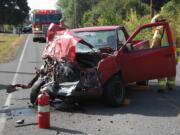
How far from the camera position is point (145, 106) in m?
10.4

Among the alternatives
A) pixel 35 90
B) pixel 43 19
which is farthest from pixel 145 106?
pixel 43 19

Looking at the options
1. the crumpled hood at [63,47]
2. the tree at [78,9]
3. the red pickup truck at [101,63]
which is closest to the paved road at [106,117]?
the red pickup truck at [101,63]

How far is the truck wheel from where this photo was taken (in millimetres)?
10250

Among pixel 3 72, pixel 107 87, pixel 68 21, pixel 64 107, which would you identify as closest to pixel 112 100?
pixel 107 87

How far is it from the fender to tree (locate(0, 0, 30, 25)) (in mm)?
96530

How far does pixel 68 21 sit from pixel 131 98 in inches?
3078

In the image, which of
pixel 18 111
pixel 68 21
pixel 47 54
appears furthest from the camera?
pixel 68 21

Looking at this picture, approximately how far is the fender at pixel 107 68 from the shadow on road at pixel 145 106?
0.65 metres

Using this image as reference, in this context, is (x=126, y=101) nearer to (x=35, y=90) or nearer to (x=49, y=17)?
(x=35, y=90)

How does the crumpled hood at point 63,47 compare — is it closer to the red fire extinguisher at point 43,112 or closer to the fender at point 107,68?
the fender at point 107,68

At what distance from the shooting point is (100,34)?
38.9 feet

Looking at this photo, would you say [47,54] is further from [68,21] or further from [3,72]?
[68,21]

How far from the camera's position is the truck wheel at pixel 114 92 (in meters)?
10.2

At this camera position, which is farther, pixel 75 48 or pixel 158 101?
pixel 158 101
